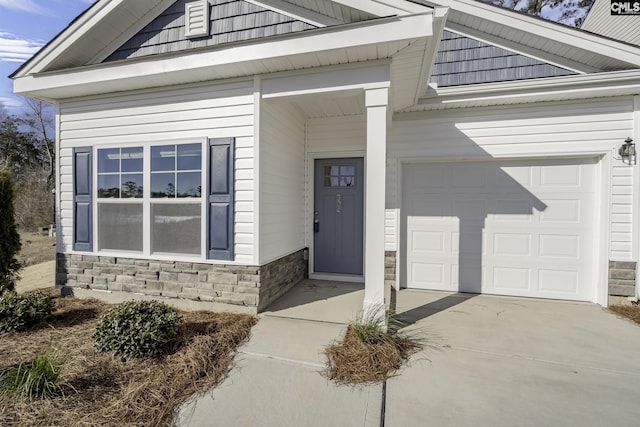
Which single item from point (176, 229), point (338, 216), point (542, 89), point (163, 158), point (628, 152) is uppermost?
point (542, 89)

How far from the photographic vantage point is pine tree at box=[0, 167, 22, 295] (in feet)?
13.2

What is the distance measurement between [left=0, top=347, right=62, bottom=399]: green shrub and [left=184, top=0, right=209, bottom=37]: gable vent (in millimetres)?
3644

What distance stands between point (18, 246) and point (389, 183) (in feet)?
18.2

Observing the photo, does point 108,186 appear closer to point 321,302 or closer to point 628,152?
point 321,302

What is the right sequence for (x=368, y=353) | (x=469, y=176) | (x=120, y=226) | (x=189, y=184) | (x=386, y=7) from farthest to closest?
(x=469, y=176) < (x=120, y=226) < (x=189, y=184) < (x=386, y=7) < (x=368, y=353)

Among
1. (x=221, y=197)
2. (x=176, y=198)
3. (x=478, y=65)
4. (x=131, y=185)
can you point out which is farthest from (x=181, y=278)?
(x=478, y=65)

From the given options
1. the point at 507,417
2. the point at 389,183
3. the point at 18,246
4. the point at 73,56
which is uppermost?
the point at 73,56

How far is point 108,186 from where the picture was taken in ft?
13.9

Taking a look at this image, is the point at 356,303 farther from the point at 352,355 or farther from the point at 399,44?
the point at 399,44

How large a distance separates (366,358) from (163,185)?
3263mm

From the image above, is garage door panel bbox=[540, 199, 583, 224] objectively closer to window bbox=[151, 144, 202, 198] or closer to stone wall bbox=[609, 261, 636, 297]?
stone wall bbox=[609, 261, 636, 297]

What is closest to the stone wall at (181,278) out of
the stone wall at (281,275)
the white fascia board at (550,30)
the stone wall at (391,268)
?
the stone wall at (281,275)

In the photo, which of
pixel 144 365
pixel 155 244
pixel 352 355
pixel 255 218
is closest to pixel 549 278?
pixel 352 355

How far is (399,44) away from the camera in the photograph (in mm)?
2922
